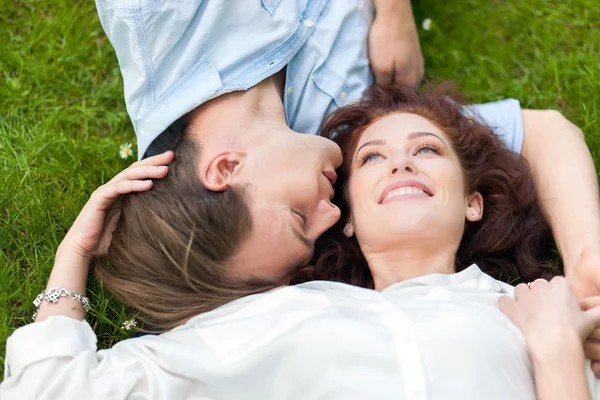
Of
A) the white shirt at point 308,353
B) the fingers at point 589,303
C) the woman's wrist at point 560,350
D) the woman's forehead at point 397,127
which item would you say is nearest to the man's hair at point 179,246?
the white shirt at point 308,353

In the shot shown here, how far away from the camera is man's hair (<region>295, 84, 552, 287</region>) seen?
10.7ft

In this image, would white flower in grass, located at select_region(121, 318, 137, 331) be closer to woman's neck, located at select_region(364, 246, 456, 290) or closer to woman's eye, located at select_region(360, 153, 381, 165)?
woman's neck, located at select_region(364, 246, 456, 290)

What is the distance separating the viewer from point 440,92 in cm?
363

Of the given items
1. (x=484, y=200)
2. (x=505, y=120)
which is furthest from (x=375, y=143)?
(x=505, y=120)

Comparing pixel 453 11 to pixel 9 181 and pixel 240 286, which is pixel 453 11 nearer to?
pixel 240 286

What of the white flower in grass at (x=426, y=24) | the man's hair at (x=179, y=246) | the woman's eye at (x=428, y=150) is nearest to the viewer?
the man's hair at (x=179, y=246)

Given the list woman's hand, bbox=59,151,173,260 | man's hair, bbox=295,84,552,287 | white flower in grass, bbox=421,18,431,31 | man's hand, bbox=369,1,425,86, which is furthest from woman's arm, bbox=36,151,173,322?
white flower in grass, bbox=421,18,431,31

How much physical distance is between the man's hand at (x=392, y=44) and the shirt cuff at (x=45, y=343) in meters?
1.91

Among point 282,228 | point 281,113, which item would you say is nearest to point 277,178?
point 282,228

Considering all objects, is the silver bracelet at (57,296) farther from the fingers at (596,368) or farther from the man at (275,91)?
the fingers at (596,368)

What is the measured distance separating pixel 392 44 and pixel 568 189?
1105 mm

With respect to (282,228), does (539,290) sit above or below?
below

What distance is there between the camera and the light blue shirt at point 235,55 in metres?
3.13

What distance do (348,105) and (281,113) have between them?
40 cm
